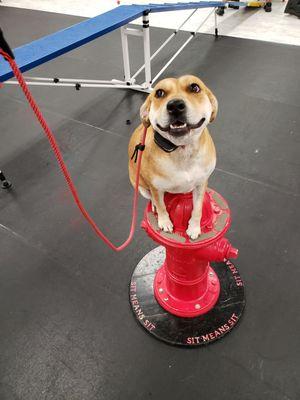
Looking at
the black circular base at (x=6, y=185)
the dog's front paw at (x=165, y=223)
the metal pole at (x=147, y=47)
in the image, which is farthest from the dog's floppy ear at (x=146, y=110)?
the metal pole at (x=147, y=47)

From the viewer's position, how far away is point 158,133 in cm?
112

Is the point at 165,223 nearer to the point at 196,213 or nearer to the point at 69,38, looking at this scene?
the point at 196,213

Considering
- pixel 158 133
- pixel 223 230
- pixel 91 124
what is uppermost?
pixel 158 133

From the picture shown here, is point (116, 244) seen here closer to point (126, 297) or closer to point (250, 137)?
point (126, 297)

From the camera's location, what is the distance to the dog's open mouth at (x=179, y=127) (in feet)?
3.28

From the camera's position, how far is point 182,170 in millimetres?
1168

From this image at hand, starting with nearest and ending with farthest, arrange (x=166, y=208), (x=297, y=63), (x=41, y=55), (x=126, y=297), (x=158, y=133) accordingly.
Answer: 1. (x=158, y=133)
2. (x=166, y=208)
3. (x=126, y=297)
4. (x=41, y=55)
5. (x=297, y=63)

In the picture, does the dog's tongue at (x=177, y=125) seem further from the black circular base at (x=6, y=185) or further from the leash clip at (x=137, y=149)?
the black circular base at (x=6, y=185)

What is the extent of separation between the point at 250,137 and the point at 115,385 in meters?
2.43

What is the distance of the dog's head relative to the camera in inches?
38.5

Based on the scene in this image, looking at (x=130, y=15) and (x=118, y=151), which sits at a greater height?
(x=130, y=15)

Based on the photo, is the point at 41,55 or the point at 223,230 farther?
the point at 41,55

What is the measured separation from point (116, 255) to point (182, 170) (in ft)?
3.96

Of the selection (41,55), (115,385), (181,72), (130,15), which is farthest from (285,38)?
(115,385)
